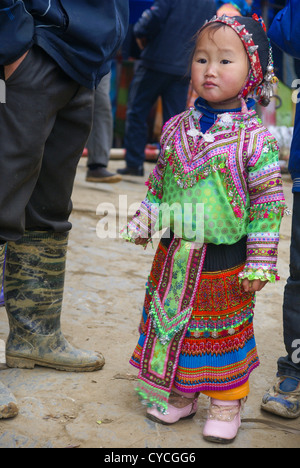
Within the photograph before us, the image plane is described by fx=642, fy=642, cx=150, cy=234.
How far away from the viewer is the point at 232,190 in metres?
1.90

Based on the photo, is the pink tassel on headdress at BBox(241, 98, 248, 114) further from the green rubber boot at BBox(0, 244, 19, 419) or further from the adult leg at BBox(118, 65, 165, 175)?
the adult leg at BBox(118, 65, 165, 175)

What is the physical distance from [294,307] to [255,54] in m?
0.87

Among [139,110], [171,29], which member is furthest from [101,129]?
[171,29]

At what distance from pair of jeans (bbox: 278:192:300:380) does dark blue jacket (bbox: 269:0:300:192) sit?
0.34 ft

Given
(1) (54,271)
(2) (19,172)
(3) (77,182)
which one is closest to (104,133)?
(3) (77,182)

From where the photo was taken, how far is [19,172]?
1.82m

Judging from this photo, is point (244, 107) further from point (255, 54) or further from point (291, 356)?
point (291, 356)

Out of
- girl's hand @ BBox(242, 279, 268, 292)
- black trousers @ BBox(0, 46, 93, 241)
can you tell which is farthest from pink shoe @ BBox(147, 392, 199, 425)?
black trousers @ BBox(0, 46, 93, 241)

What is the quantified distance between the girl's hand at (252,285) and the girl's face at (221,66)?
0.56m

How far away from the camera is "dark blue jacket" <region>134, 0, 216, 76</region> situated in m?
5.61
